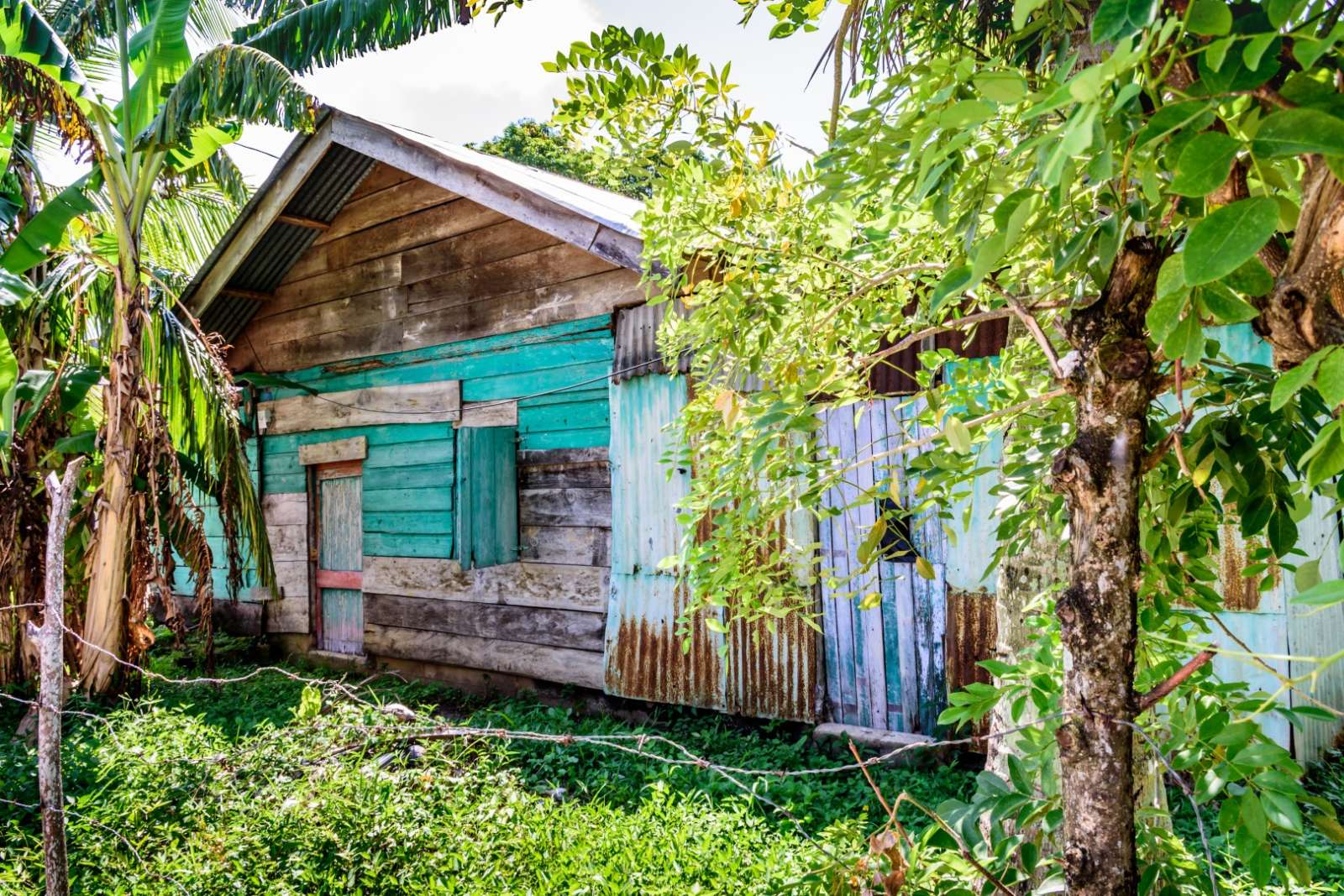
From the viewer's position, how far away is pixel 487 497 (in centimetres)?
596

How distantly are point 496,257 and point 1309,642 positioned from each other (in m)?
5.69

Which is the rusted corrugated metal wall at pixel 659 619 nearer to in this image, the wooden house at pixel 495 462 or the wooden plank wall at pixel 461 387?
the wooden house at pixel 495 462

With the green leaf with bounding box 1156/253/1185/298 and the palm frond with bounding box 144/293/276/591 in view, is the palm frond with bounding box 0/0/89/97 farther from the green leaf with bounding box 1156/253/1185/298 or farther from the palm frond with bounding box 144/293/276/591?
the green leaf with bounding box 1156/253/1185/298

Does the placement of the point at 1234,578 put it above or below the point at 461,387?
below

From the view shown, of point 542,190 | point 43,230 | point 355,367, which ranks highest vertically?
point 542,190

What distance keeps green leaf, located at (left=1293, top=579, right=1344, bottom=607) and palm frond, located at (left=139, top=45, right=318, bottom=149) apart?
5917mm

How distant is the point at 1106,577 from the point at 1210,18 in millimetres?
780

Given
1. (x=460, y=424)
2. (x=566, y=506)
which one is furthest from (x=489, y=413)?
(x=566, y=506)

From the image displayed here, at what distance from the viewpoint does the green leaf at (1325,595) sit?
66 centimetres

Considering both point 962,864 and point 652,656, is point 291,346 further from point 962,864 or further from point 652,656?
point 962,864

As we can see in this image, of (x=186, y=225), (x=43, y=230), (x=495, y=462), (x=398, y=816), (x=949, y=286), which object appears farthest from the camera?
(x=186, y=225)

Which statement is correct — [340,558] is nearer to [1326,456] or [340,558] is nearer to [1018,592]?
A: [1018,592]

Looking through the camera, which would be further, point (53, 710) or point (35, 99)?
point (35, 99)

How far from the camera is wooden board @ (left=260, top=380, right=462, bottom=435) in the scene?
695 centimetres
